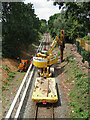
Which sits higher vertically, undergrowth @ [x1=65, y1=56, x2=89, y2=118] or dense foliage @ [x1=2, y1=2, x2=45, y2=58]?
dense foliage @ [x1=2, y1=2, x2=45, y2=58]

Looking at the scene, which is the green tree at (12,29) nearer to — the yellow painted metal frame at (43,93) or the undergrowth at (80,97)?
the yellow painted metal frame at (43,93)

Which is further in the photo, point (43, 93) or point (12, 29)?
point (12, 29)

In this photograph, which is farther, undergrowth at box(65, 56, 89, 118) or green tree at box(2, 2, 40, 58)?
green tree at box(2, 2, 40, 58)

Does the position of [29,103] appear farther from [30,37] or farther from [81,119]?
[30,37]

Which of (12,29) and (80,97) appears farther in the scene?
(12,29)

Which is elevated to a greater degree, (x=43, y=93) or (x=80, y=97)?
(x=43, y=93)

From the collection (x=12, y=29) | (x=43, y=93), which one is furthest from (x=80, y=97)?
(x=12, y=29)

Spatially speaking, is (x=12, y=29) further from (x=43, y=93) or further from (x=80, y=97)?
(x=80, y=97)

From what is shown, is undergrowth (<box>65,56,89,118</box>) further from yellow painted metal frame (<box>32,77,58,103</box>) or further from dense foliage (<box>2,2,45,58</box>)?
dense foliage (<box>2,2,45,58</box>)

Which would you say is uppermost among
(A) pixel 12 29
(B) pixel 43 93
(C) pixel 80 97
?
(A) pixel 12 29

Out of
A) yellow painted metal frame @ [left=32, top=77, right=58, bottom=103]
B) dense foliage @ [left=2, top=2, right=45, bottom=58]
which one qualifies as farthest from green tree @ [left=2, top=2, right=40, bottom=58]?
yellow painted metal frame @ [left=32, top=77, right=58, bottom=103]

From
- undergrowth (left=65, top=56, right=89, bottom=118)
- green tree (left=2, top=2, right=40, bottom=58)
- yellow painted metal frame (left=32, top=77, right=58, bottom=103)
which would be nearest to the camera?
undergrowth (left=65, top=56, right=89, bottom=118)

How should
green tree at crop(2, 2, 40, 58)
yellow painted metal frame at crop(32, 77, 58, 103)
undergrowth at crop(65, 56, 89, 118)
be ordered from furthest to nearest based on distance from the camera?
green tree at crop(2, 2, 40, 58), yellow painted metal frame at crop(32, 77, 58, 103), undergrowth at crop(65, 56, 89, 118)

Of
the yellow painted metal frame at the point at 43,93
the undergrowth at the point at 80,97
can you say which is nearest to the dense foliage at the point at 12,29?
the yellow painted metal frame at the point at 43,93
